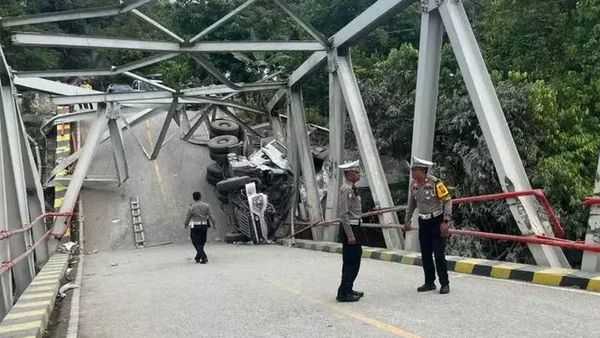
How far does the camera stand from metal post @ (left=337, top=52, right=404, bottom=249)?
1193 centimetres

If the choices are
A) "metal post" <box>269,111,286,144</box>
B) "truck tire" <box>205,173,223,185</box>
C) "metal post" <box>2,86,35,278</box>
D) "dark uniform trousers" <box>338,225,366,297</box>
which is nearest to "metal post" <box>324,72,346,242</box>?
"truck tire" <box>205,173,223,185</box>

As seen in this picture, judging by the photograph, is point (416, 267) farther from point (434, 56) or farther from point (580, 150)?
point (580, 150)

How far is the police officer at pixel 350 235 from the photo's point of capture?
22.2 ft

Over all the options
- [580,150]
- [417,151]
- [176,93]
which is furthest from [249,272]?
[176,93]

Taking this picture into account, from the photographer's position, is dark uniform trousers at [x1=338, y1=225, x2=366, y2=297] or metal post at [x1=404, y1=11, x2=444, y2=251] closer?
dark uniform trousers at [x1=338, y1=225, x2=366, y2=297]

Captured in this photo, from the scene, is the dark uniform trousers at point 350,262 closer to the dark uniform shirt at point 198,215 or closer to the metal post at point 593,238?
the metal post at point 593,238

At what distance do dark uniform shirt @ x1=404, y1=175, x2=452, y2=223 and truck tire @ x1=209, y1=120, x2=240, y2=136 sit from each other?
16795 mm

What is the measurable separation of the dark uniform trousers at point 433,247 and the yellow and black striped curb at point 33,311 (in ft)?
13.9

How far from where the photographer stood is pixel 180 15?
116ft

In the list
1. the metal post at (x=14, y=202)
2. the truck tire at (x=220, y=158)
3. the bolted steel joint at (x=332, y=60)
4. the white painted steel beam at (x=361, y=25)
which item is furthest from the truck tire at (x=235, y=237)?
the metal post at (x=14, y=202)

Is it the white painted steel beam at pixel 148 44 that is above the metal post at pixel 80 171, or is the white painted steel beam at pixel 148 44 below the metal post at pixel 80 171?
above

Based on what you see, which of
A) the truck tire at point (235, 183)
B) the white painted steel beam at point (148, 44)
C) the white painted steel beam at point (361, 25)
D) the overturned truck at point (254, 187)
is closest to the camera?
the white painted steel beam at point (361, 25)

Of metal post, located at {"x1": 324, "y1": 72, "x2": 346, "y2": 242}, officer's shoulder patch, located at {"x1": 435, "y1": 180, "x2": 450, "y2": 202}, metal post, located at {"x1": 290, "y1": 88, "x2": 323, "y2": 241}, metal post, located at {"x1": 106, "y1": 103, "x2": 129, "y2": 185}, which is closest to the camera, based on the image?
officer's shoulder patch, located at {"x1": 435, "y1": 180, "x2": 450, "y2": 202}

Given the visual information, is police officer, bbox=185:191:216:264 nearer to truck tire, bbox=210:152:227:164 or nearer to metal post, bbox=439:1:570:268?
metal post, bbox=439:1:570:268
